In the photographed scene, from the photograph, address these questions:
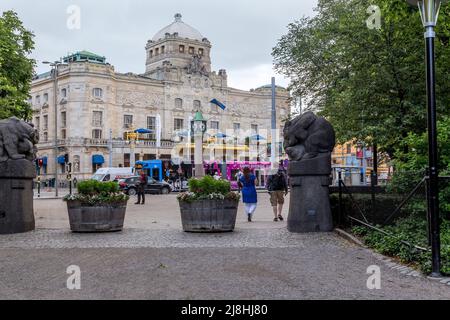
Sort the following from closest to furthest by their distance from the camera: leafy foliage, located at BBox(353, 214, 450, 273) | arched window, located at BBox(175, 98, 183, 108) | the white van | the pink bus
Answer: leafy foliage, located at BBox(353, 214, 450, 273), the white van, the pink bus, arched window, located at BBox(175, 98, 183, 108)

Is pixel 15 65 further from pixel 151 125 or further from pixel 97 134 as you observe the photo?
pixel 151 125

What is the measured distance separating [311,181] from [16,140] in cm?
736

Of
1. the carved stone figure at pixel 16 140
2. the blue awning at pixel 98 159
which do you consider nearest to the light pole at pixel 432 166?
the carved stone figure at pixel 16 140

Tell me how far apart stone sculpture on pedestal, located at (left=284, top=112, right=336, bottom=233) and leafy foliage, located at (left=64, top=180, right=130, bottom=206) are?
4320 mm

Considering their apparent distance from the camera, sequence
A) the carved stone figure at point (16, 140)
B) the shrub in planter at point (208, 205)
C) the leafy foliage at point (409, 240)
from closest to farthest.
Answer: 1. the leafy foliage at point (409, 240)
2. the shrub in planter at point (208, 205)
3. the carved stone figure at point (16, 140)

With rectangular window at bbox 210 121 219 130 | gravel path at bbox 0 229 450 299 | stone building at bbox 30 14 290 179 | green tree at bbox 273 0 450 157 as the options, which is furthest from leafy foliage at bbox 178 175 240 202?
rectangular window at bbox 210 121 219 130

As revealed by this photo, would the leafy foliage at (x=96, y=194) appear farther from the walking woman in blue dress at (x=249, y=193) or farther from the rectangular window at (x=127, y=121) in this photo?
the rectangular window at (x=127, y=121)

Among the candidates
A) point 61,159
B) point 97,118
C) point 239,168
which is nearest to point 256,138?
point 239,168

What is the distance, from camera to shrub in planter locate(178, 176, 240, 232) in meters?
12.9

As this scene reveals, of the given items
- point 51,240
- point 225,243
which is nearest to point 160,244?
point 225,243

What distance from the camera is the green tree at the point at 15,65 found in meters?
25.8

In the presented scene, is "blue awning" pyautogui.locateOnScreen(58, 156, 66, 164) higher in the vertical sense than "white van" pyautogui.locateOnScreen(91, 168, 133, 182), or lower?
higher

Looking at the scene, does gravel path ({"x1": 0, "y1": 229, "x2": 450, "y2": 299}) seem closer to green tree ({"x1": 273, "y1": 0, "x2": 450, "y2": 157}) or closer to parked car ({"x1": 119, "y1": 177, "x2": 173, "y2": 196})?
green tree ({"x1": 273, "y1": 0, "x2": 450, "y2": 157})
